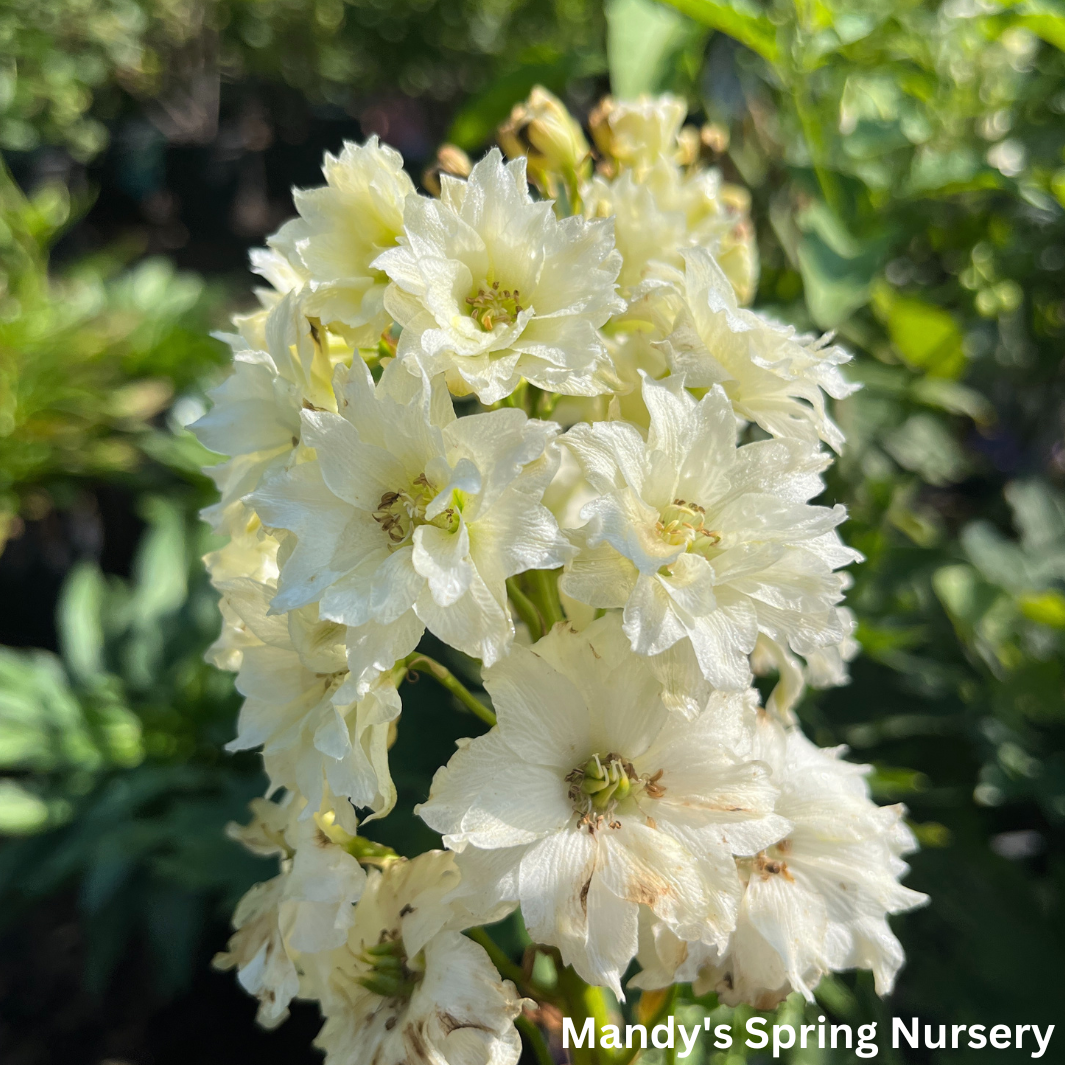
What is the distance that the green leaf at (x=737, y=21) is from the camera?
79 cm

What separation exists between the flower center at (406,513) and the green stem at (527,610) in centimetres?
8

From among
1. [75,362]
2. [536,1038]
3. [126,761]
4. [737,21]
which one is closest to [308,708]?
[536,1038]

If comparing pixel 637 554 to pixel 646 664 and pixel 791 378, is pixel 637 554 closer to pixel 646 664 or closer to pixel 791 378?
pixel 646 664

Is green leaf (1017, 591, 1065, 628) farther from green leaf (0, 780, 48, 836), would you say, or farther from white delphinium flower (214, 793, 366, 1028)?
green leaf (0, 780, 48, 836)

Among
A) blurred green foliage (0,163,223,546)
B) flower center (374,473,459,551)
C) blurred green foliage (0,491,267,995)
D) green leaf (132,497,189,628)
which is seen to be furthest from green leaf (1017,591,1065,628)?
blurred green foliage (0,163,223,546)

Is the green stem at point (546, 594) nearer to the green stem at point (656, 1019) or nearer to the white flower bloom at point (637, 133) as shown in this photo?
the green stem at point (656, 1019)

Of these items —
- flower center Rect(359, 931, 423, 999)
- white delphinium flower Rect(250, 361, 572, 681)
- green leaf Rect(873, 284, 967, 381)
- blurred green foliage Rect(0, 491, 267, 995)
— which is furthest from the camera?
blurred green foliage Rect(0, 491, 267, 995)

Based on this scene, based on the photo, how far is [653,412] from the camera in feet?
1.65

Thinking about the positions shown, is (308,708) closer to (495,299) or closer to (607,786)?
(607,786)

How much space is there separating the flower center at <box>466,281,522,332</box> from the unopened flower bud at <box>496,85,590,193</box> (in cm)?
22

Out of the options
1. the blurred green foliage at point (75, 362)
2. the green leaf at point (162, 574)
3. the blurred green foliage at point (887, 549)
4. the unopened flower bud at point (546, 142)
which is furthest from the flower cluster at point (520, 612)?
the blurred green foliage at point (75, 362)

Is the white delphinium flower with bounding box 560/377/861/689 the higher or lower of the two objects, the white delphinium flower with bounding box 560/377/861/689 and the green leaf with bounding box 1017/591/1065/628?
the higher

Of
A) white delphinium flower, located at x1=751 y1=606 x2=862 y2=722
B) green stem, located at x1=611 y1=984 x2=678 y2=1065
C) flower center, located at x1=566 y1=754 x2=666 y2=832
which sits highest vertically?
flower center, located at x1=566 y1=754 x2=666 y2=832

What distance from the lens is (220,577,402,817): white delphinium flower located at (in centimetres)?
49
